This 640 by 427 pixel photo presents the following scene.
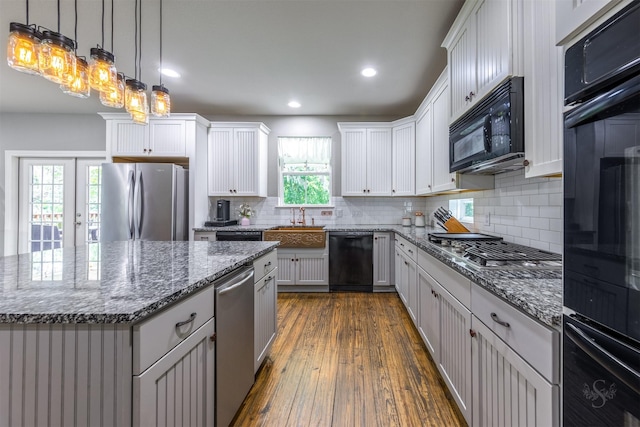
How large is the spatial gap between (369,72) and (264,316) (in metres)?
2.71

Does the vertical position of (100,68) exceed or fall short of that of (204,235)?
it exceeds it

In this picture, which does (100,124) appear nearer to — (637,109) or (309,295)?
(309,295)

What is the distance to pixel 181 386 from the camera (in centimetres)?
101

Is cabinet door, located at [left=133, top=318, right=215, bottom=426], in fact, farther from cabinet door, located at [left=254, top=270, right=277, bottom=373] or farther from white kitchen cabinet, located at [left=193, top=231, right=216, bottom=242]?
white kitchen cabinet, located at [left=193, top=231, right=216, bottom=242]

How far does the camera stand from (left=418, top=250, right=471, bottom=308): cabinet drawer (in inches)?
53.6

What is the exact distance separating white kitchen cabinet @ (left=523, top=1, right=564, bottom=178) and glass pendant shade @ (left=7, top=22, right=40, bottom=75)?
227cm

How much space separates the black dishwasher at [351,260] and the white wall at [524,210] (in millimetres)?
1562

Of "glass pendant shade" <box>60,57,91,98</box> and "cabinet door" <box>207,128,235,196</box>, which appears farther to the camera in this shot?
"cabinet door" <box>207,128,235,196</box>

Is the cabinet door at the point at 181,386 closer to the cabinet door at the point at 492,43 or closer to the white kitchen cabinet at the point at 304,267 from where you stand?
the cabinet door at the point at 492,43

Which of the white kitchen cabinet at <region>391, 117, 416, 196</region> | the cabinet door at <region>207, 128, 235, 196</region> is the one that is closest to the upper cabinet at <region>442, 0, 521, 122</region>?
the white kitchen cabinet at <region>391, 117, 416, 196</region>

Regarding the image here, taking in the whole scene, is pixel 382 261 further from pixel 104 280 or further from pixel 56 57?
pixel 56 57

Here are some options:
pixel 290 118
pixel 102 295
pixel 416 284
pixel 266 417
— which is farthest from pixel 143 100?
pixel 290 118

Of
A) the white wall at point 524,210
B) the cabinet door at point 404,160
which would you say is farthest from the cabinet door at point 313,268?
the white wall at point 524,210

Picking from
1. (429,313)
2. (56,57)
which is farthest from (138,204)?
(429,313)
